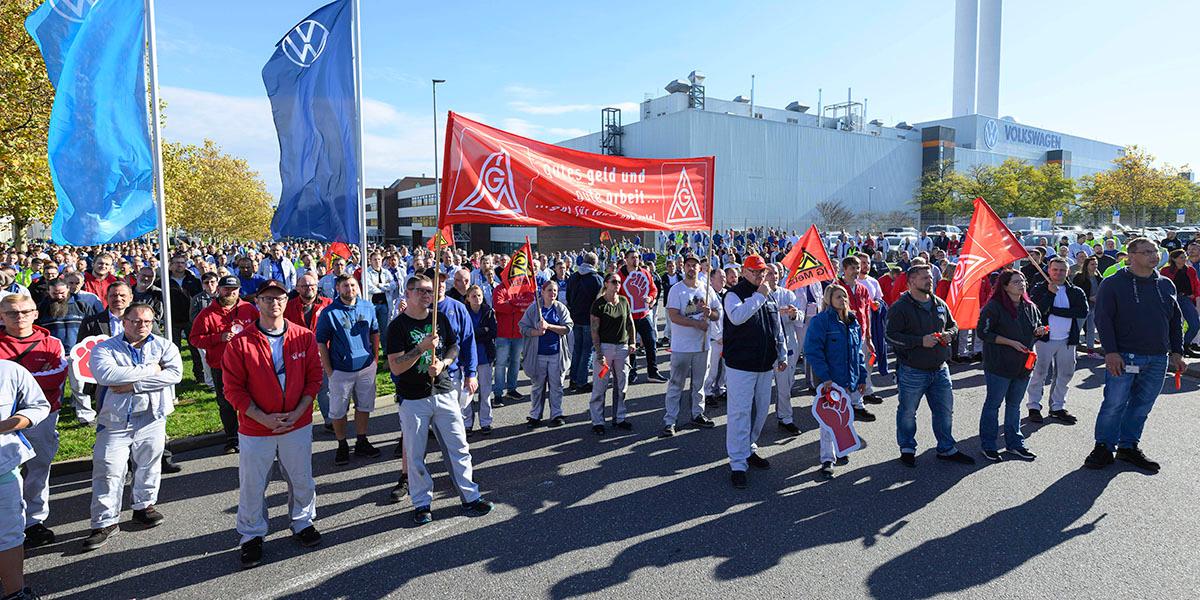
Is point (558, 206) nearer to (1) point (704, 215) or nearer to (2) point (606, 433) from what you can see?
(1) point (704, 215)

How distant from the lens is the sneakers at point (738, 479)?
5777 millimetres

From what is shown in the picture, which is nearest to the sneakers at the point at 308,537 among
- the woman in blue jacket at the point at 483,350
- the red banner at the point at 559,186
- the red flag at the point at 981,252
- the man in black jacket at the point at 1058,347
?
the red banner at the point at 559,186

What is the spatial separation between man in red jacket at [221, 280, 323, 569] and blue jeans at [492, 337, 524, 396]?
4.06 meters

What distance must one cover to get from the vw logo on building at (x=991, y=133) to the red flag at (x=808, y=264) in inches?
2844

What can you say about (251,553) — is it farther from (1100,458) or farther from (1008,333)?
(1100,458)

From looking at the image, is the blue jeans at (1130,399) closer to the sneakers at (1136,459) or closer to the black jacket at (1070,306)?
the sneakers at (1136,459)

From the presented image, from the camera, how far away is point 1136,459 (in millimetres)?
6137

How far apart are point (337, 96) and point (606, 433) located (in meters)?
4.75

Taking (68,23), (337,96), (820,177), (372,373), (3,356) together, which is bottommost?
(372,373)

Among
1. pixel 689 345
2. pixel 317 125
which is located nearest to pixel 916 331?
pixel 689 345

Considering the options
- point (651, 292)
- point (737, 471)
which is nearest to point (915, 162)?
point (651, 292)

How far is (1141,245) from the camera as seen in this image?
5.92 m

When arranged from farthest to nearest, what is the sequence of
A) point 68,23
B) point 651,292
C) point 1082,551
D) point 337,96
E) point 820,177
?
point 820,177
point 651,292
point 337,96
point 68,23
point 1082,551

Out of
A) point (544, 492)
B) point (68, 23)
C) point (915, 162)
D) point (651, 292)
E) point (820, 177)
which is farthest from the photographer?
point (915, 162)
